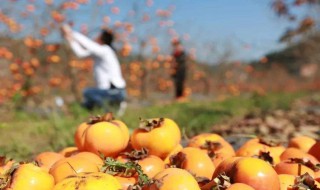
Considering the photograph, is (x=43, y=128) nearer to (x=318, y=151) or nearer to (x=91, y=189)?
(x=318, y=151)

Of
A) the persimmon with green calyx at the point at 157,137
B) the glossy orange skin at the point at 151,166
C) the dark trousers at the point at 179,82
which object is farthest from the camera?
the dark trousers at the point at 179,82

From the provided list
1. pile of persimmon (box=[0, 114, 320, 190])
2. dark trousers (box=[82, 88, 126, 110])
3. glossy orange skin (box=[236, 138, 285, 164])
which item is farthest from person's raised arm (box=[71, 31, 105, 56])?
glossy orange skin (box=[236, 138, 285, 164])

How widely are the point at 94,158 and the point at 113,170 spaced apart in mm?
260

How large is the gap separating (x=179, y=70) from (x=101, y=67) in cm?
748

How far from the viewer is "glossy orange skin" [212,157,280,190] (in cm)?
152

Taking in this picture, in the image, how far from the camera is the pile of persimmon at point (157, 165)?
1.48 m

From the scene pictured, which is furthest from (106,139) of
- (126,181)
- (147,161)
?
(126,181)

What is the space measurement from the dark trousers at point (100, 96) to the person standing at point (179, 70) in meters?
7.12

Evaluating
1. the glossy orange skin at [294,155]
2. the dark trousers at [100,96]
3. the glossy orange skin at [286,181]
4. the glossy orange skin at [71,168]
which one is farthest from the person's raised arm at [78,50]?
the glossy orange skin at [286,181]

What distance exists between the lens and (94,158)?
1.93 m

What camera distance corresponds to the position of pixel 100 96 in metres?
7.20

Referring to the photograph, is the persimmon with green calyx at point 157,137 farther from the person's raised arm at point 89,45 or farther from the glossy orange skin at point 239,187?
the person's raised arm at point 89,45

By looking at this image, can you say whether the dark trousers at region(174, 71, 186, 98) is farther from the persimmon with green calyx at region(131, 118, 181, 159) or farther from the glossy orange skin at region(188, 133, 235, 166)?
the persimmon with green calyx at region(131, 118, 181, 159)

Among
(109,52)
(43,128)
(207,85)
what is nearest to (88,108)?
(109,52)
